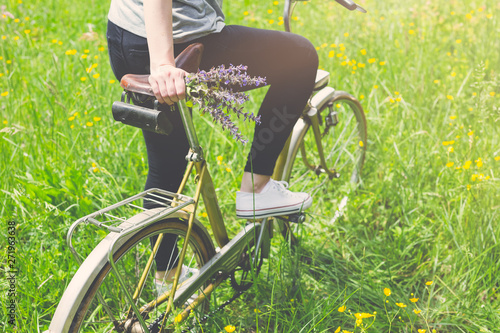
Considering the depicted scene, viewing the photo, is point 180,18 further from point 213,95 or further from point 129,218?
point 129,218

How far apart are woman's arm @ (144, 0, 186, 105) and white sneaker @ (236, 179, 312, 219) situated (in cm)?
63

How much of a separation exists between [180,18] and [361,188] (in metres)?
1.65

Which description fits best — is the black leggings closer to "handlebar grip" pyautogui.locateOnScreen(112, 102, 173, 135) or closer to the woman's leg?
the woman's leg

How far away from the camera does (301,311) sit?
2008 millimetres

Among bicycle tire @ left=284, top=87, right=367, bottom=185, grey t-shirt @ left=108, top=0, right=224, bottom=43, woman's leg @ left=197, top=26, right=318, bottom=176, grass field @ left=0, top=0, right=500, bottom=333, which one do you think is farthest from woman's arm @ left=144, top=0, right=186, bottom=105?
bicycle tire @ left=284, top=87, right=367, bottom=185

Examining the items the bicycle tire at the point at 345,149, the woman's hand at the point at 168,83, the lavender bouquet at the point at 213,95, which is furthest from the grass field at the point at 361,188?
the woman's hand at the point at 168,83

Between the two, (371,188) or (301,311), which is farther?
(371,188)

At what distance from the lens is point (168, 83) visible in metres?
1.37

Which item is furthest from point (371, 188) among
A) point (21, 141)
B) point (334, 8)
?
point (334, 8)

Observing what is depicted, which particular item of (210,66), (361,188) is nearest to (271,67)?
(210,66)

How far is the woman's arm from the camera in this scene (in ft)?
4.50

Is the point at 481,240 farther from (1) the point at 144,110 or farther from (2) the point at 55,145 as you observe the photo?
(2) the point at 55,145

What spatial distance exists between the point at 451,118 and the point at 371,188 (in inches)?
25.9

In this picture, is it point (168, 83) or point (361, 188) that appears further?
point (361, 188)
